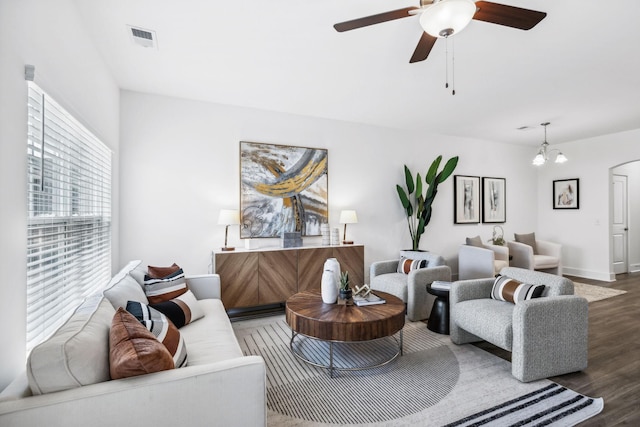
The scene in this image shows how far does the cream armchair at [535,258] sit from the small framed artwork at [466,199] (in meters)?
0.78

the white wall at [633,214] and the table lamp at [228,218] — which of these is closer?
the table lamp at [228,218]

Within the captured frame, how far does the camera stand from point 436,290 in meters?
3.12

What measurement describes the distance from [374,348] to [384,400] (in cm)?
76

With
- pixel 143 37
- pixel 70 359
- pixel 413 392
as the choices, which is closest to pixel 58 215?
pixel 70 359

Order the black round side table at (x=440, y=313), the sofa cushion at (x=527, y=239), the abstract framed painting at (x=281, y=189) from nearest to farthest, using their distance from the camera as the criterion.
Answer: the black round side table at (x=440, y=313)
the abstract framed painting at (x=281, y=189)
the sofa cushion at (x=527, y=239)

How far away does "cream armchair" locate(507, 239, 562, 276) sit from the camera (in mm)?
5254

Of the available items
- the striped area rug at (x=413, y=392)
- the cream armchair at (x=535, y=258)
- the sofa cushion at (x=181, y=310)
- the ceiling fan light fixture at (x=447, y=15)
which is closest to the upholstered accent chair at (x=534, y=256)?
the cream armchair at (x=535, y=258)

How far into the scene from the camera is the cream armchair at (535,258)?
5254 mm

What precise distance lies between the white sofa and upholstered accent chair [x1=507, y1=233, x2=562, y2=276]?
5383 mm

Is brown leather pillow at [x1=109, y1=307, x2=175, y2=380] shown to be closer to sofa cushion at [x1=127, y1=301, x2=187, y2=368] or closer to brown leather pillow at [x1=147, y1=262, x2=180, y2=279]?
sofa cushion at [x1=127, y1=301, x2=187, y2=368]

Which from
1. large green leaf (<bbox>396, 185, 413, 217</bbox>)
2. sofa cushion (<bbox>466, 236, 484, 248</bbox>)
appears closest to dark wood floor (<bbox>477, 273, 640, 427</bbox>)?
sofa cushion (<bbox>466, 236, 484, 248</bbox>)

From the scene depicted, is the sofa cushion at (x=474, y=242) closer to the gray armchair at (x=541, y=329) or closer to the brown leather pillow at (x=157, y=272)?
the gray armchair at (x=541, y=329)

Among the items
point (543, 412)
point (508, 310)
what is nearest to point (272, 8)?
point (508, 310)

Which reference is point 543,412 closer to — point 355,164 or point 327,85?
point 327,85
